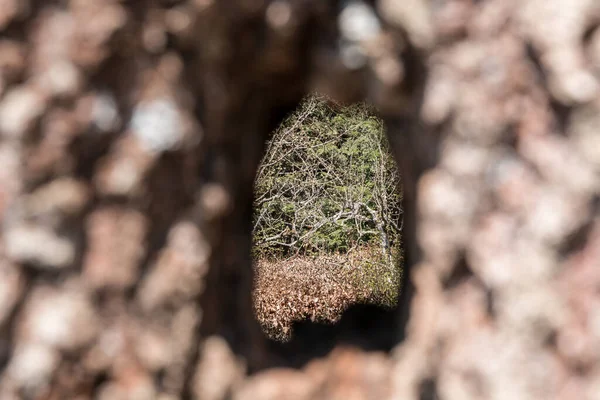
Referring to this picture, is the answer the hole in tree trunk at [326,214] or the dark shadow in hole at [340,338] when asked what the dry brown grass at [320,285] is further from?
the dark shadow in hole at [340,338]

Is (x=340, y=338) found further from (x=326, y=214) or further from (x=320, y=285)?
(x=326, y=214)

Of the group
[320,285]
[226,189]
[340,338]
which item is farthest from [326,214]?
[226,189]

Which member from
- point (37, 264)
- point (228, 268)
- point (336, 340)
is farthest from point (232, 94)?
point (336, 340)

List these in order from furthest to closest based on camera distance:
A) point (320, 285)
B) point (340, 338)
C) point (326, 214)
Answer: point (326, 214), point (320, 285), point (340, 338)

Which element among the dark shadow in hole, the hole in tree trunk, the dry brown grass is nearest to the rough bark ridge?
the dark shadow in hole

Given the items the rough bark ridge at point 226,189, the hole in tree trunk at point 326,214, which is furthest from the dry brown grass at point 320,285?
the rough bark ridge at point 226,189

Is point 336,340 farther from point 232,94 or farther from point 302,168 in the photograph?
point 302,168

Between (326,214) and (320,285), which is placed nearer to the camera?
(320,285)
